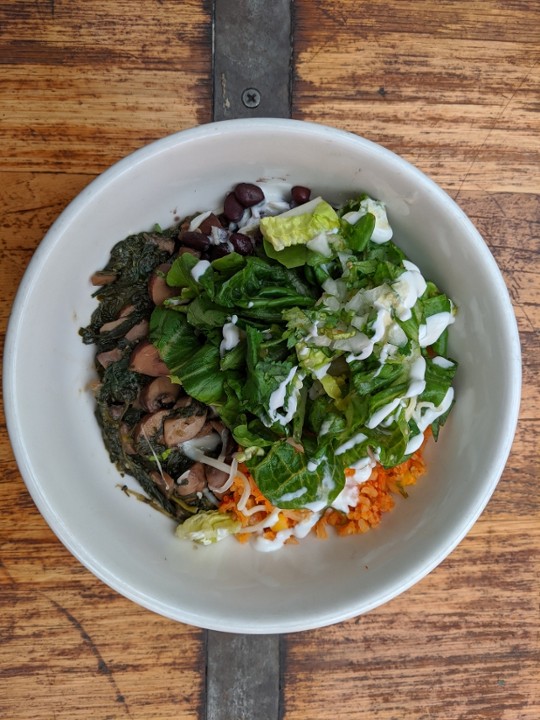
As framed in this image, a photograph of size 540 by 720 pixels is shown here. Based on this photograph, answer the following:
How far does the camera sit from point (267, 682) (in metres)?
2.11

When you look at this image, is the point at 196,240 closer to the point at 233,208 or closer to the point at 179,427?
the point at 233,208

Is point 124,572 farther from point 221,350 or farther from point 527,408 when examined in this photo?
point 527,408

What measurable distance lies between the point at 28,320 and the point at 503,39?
1.69 m

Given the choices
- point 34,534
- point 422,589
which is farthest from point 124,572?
point 422,589

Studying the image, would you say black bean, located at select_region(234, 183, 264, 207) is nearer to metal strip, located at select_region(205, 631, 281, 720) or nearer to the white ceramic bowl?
the white ceramic bowl

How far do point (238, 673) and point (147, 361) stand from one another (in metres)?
1.10

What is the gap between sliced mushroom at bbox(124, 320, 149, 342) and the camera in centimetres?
180

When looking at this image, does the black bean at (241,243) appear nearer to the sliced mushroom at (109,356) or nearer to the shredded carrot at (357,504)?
the sliced mushroom at (109,356)

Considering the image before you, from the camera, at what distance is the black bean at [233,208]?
176 centimetres

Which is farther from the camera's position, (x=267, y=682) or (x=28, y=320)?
(x=267, y=682)

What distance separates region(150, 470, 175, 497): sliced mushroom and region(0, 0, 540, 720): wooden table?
0.44 metres

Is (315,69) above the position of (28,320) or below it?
above

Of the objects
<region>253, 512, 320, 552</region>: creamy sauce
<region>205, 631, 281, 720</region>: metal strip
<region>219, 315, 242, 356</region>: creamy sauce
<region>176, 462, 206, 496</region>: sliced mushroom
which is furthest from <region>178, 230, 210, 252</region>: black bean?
<region>205, 631, 281, 720</region>: metal strip

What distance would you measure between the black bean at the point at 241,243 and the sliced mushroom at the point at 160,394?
1.35 ft
